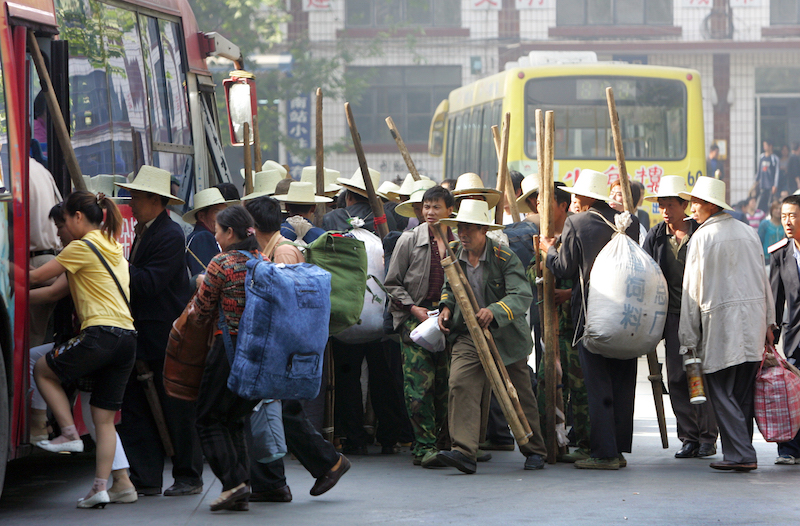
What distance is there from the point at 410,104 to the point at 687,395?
23850 millimetres

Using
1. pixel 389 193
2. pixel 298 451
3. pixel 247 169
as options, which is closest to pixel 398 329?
pixel 298 451

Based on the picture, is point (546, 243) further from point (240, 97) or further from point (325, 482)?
point (240, 97)

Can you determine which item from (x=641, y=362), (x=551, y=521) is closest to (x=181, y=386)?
(x=551, y=521)

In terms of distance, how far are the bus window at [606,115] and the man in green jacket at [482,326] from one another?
9442 mm

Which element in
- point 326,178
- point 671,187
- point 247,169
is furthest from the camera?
point 326,178

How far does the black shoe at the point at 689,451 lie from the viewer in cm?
753

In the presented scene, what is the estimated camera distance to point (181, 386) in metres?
5.70

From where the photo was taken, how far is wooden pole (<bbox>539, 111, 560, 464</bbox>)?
7.00 m

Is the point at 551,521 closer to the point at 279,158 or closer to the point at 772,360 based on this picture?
the point at 772,360

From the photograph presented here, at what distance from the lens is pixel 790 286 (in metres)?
7.38

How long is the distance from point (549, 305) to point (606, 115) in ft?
32.4

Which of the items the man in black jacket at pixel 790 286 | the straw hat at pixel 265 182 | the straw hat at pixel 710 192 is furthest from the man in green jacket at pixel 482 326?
the straw hat at pixel 265 182

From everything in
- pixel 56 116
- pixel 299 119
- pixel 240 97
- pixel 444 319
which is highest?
pixel 299 119

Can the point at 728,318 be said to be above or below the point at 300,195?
below
